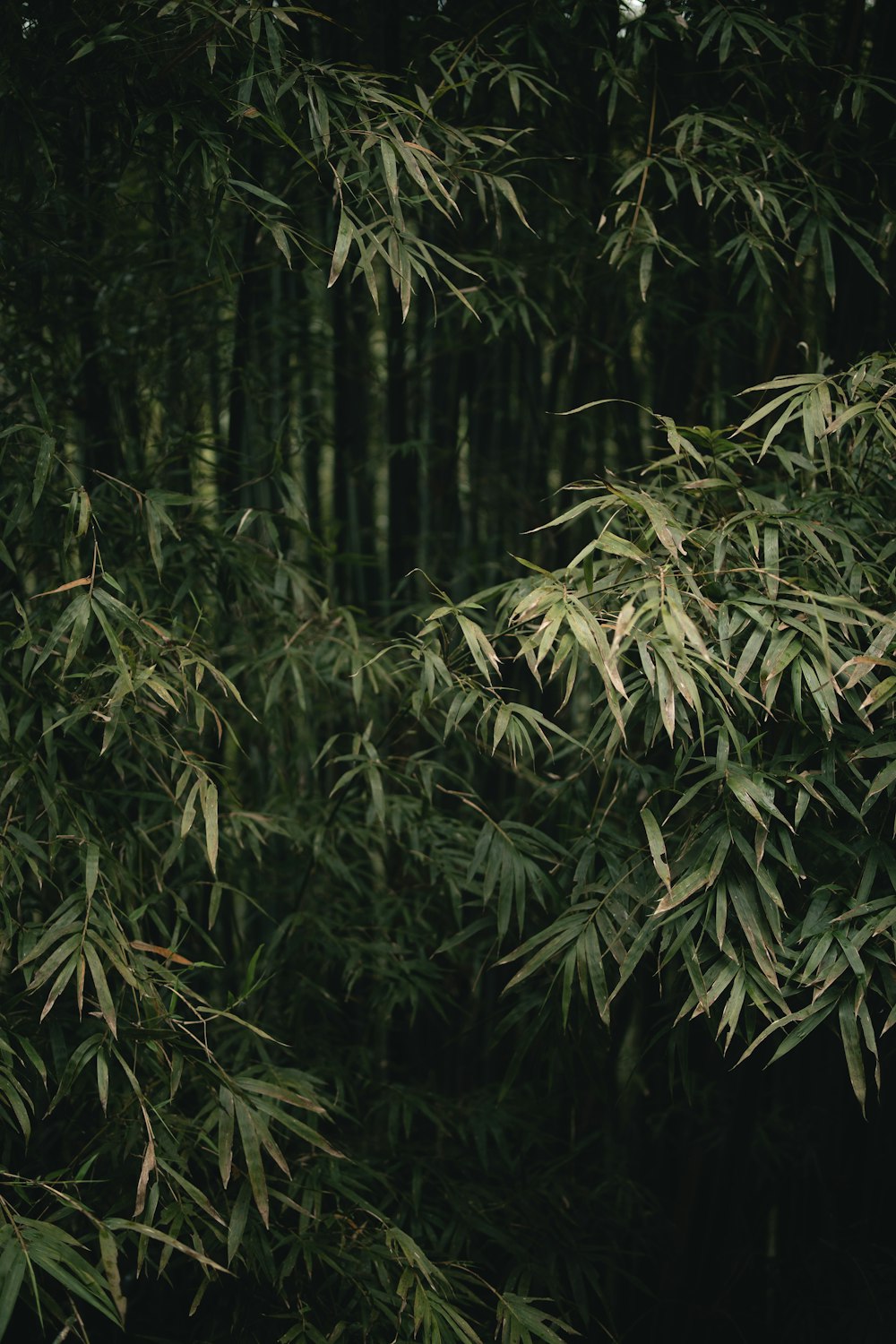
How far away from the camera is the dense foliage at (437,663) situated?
168 cm

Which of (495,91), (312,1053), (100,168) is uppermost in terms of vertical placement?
(495,91)

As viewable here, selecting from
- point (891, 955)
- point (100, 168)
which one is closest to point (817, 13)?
point (100, 168)

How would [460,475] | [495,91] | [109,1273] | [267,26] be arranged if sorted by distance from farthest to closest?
1. [460,475]
2. [495,91]
3. [267,26]
4. [109,1273]

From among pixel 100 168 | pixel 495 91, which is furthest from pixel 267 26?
pixel 495 91

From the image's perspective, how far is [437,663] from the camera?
1809 millimetres

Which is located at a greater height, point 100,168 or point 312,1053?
point 100,168

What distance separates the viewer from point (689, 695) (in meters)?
1.49

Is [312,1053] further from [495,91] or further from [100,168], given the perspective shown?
[495,91]

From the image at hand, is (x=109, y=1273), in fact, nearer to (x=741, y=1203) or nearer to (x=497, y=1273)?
(x=497, y=1273)

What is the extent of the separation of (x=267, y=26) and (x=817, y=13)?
1.12m

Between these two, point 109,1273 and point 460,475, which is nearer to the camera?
point 109,1273

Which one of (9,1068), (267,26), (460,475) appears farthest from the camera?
(460,475)

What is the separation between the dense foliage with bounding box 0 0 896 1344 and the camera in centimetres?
168

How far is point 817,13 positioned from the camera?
7.46ft
